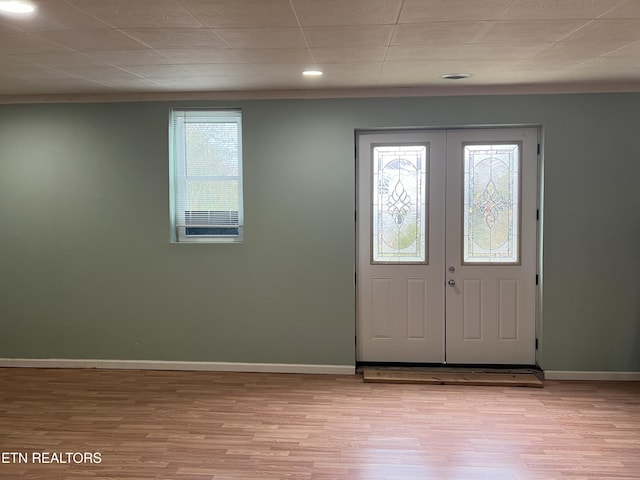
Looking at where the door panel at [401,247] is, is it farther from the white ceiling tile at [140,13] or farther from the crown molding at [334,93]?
the white ceiling tile at [140,13]

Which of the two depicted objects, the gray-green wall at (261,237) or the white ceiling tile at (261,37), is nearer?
the white ceiling tile at (261,37)

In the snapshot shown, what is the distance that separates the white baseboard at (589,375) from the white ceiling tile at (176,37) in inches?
147

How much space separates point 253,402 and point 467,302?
6.80 ft

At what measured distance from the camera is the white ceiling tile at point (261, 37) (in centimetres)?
268

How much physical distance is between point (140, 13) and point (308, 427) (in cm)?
269

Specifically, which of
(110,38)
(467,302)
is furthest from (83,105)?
(467,302)

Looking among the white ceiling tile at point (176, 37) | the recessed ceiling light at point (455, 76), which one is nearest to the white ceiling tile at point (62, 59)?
the white ceiling tile at point (176, 37)

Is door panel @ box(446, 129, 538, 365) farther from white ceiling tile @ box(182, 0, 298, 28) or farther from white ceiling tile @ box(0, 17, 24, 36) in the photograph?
white ceiling tile @ box(0, 17, 24, 36)

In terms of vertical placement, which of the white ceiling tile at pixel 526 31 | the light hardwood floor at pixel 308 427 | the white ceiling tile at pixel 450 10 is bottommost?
the light hardwood floor at pixel 308 427

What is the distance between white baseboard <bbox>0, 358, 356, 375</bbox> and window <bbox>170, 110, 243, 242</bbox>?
116 centimetres

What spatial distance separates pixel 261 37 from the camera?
9.20 feet

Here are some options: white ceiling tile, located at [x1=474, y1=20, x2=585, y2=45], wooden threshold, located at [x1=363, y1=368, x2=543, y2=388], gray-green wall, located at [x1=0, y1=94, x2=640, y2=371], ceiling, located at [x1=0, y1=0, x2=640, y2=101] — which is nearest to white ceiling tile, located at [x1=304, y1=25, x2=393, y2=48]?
ceiling, located at [x1=0, y1=0, x2=640, y2=101]

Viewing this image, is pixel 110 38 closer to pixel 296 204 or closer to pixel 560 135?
pixel 296 204

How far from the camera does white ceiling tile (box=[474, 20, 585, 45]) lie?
2588mm
